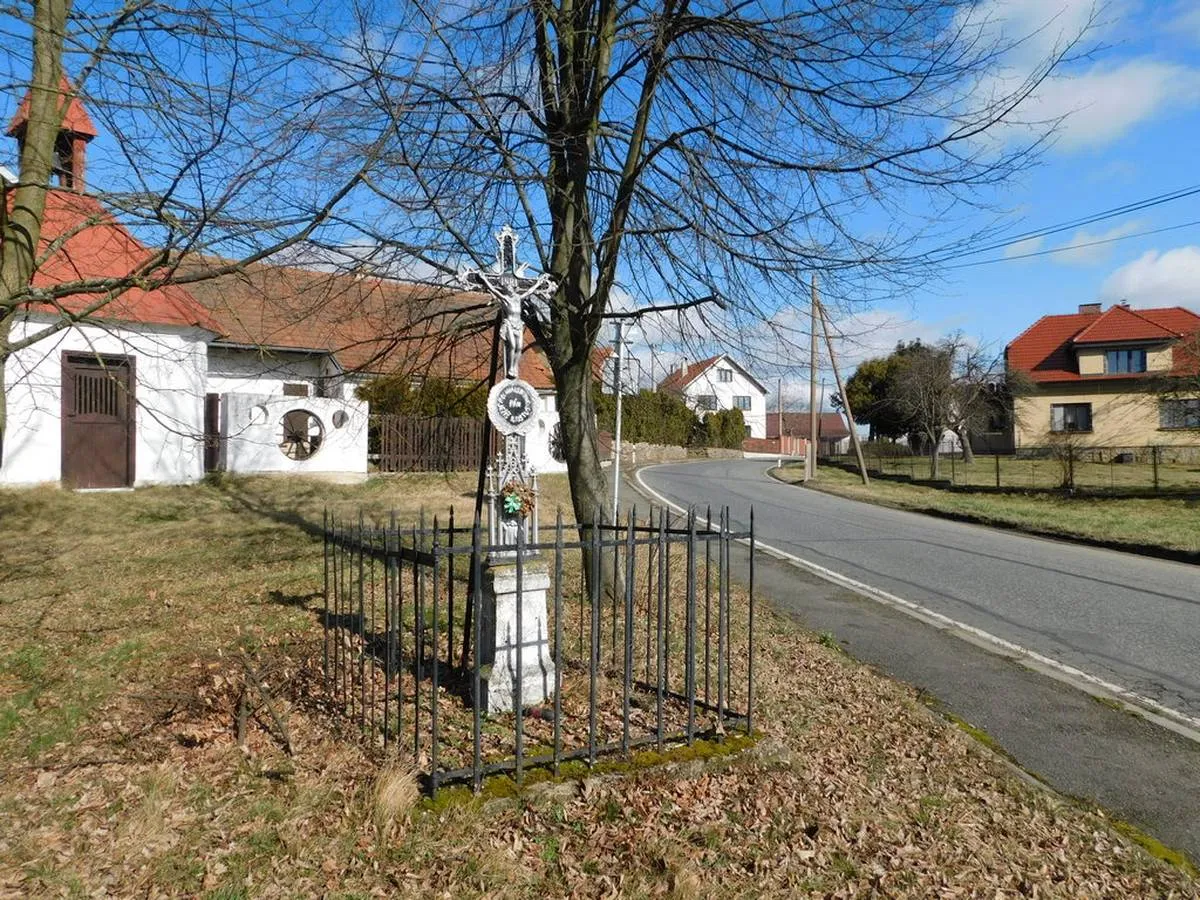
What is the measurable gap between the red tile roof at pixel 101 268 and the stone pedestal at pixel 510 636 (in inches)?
127

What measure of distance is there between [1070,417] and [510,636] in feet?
132

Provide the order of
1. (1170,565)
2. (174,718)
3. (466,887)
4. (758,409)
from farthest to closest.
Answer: (758,409) < (1170,565) < (174,718) < (466,887)

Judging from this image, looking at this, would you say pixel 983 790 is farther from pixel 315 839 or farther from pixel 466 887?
pixel 315 839

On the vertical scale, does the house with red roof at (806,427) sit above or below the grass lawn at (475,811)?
above

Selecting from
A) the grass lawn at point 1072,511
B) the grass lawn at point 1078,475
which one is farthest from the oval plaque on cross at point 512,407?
the grass lawn at point 1078,475

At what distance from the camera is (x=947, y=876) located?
3637 millimetres

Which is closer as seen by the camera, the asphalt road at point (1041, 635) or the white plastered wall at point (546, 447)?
the asphalt road at point (1041, 635)

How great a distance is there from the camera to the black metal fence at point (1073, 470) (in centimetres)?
2142

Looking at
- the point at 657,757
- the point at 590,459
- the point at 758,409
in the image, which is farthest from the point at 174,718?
the point at 758,409

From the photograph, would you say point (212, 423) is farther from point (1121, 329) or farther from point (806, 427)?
point (806, 427)

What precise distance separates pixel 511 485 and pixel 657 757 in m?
1.77

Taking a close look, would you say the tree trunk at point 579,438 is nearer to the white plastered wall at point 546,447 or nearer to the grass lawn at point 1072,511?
the grass lawn at point 1072,511

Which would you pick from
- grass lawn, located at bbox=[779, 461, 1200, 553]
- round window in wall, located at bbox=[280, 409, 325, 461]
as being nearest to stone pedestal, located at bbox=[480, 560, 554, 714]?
grass lawn, located at bbox=[779, 461, 1200, 553]

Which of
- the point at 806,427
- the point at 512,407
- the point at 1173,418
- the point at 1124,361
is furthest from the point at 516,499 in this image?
the point at 806,427
